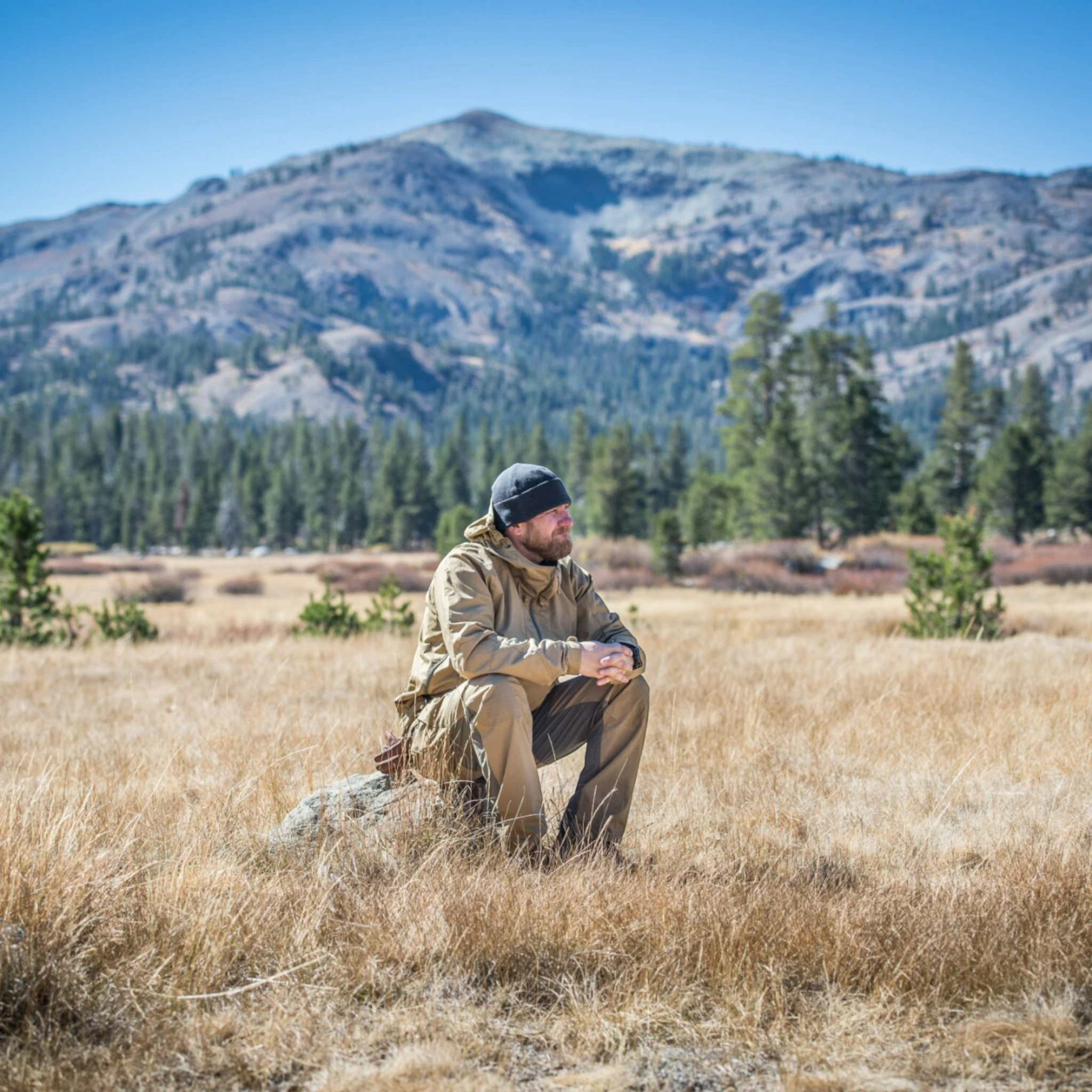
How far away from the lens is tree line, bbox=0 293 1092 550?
53.1m

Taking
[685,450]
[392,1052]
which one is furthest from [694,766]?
[685,450]

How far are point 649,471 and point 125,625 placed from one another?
85.0 meters

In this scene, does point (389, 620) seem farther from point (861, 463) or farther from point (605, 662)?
point (861, 463)

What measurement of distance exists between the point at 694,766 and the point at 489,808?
80.8 inches

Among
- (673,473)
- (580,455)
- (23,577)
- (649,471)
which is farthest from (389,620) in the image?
(649,471)

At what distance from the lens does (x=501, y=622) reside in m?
4.29

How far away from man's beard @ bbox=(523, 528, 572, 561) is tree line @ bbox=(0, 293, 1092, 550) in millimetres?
11852

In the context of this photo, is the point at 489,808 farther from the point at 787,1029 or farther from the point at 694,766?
the point at 694,766

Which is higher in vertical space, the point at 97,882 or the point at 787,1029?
the point at 97,882

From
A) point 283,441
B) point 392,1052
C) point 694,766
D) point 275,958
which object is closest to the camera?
point 392,1052

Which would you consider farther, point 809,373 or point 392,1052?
point 809,373

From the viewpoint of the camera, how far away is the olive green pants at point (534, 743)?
3.96 metres

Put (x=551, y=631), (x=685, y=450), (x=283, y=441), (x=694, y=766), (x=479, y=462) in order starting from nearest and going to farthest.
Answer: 1. (x=551, y=631)
2. (x=694, y=766)
3. (x=685, y=450)
4. (x=479, y=462)
5. (x=283, y=441)

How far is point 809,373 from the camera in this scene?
56250mm
